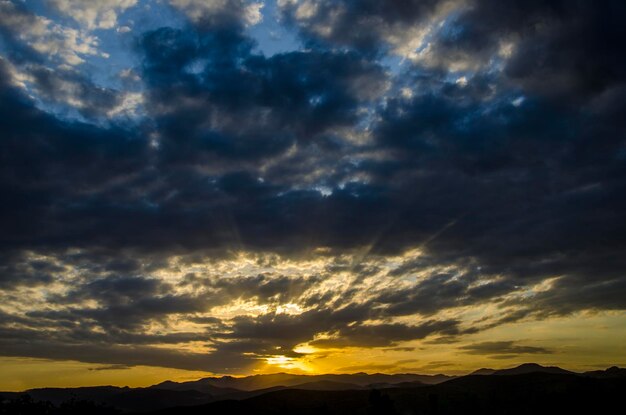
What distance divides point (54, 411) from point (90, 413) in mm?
10062

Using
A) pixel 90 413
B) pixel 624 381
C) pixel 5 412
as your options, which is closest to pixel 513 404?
pixel 624 381

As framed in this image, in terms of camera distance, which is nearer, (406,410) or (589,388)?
(589,388)

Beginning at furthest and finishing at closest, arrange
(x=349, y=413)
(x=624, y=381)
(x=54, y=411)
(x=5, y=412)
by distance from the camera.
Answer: (x=349, y=413), (x=624, y=381), (x=54, y=411), (x=5, y=412)

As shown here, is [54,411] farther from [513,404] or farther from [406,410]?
[513,404]

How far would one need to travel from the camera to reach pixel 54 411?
142 meters

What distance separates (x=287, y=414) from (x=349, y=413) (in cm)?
2530

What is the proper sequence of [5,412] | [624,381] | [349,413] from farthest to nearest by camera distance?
[349,413]
[624,381]
[5,412]

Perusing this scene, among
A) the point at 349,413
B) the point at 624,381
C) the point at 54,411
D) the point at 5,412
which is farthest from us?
the point at 349,413

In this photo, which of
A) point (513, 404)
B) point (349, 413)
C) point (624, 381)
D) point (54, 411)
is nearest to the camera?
point (54, 411)

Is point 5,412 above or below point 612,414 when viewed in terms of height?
above

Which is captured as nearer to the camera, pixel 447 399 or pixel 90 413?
pixel 90 413

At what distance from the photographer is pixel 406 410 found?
606ft

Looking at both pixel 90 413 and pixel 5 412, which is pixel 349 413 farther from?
pixel 5 412

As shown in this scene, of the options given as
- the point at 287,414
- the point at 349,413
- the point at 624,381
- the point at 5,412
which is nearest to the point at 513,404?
the point at 624,381
